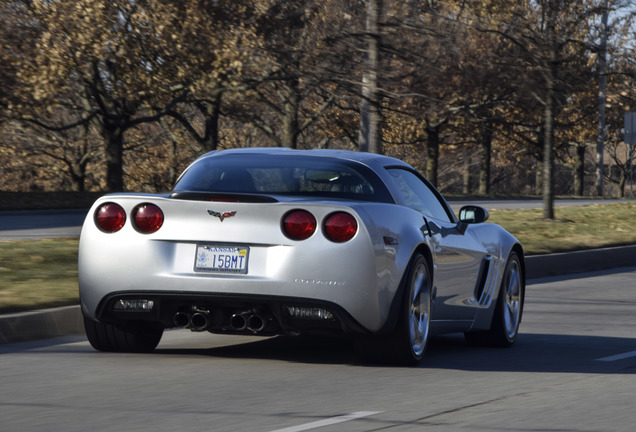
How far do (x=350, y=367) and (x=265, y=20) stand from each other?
94.1 feet

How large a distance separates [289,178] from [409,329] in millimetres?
1273

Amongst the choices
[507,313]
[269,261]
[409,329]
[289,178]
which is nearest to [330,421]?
[269,261]

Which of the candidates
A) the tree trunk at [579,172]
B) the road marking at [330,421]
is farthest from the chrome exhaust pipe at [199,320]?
the tree trunk at [579,172]

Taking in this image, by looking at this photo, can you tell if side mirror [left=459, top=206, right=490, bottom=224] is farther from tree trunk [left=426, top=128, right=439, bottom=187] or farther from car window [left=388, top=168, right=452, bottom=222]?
tree trunk [left=426, top=128, right=439, bottom=187]

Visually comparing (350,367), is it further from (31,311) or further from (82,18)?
(82,18)

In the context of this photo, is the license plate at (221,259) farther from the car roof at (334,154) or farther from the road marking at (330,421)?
the road marking at (330,421)

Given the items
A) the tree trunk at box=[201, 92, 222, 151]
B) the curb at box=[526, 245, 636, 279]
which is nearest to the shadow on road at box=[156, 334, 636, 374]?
the curb at box=[526, 245, 636, 279]

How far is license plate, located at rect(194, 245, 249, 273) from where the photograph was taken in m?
6.54

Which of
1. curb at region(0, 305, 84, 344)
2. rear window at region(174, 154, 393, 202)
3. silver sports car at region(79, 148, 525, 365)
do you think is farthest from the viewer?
curb at region(0, 305, 84, 344)

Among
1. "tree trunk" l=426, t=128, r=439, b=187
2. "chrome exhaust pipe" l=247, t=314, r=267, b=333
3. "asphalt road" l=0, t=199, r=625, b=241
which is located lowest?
"asphalt road" l=0, t=199, r=625, b=241

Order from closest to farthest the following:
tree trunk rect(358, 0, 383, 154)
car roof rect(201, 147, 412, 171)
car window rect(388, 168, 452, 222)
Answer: car roof rect(201, 147, 412, 171)
car window rect(388, 168, 452, 222)
tree trunk rect(358, 0, 383, 154)

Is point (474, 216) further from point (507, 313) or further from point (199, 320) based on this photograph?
point (199, 320)

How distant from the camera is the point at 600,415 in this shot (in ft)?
18.4

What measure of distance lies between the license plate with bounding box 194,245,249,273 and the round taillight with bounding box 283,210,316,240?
0.90ft
